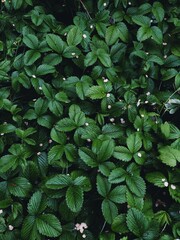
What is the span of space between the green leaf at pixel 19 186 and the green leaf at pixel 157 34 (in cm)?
104

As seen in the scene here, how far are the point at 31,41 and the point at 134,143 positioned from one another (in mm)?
802

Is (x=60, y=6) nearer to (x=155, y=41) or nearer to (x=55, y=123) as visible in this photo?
(x=155, y=41)

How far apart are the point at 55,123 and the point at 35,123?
14 cm

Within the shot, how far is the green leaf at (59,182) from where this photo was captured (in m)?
1.53

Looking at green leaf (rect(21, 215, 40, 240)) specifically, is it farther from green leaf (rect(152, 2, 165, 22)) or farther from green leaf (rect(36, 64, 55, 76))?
green leaf (rect(152, 2, 165, 22))

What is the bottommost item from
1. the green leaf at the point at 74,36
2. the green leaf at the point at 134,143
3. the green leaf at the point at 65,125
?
the green leaf at the point at 134,143

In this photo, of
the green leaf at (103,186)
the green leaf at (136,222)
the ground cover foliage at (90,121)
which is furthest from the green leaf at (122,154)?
the green leaf at (136,222)

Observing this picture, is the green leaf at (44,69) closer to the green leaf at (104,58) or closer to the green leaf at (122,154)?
the green leaf at (104,58)

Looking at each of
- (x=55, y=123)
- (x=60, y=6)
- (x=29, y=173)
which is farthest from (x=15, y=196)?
(x=60, y=6)

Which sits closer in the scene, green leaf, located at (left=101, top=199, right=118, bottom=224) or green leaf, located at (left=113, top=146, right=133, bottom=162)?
green leaf, located at (left=101, top=199, right=118, bottom=224)

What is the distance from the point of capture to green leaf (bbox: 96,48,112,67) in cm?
194

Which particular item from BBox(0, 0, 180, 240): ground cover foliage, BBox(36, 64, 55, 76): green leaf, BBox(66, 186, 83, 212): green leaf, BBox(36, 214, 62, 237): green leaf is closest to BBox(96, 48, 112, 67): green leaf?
BBox(0, 0, 180, 240): ground cover foliage

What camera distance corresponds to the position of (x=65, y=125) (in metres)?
1.71

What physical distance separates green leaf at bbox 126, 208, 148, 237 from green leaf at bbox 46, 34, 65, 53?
3.03 feet
